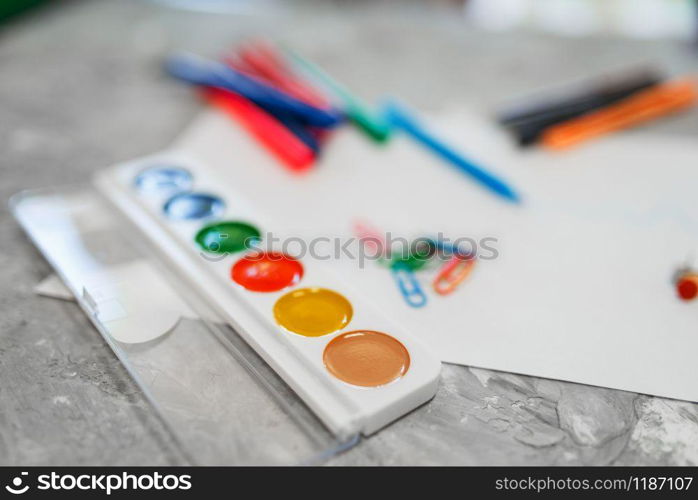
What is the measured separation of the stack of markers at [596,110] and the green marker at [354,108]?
14cm

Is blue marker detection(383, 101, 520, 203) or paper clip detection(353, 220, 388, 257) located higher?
blue marker detection(383, 101, 520, 203)

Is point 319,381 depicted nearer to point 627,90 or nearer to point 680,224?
point 680,224

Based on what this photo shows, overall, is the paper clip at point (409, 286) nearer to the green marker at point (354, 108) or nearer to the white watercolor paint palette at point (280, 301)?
the white watercolor paint palette at point (280, 301)

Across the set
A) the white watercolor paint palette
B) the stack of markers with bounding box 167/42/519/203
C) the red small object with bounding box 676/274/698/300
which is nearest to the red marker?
the stack of markers with bounding box 167/42/519/203

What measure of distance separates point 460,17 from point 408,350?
2.50ft

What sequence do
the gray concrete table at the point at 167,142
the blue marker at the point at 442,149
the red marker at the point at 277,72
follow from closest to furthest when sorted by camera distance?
the gray concrete table at the point at 167,142 < the blue marker at the point at 442,149 < the red marker at the point at 277,72

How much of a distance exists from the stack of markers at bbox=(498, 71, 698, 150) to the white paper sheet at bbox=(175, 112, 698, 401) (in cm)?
2

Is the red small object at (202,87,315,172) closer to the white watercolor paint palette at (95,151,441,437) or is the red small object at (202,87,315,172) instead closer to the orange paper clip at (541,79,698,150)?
the white watercolor paint palette at (95,151,441,437)

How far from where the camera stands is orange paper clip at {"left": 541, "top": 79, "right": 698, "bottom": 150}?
2.40 ft

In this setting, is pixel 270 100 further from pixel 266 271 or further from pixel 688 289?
pixel 688 289

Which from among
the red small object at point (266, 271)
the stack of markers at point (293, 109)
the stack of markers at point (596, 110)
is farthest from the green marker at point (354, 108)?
the red small object at point (266, 271)

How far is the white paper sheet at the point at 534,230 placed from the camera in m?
0.47

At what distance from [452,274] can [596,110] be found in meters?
0.35

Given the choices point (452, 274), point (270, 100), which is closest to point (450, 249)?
point (452, 274)
